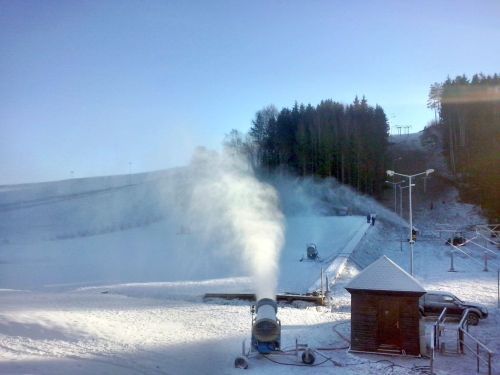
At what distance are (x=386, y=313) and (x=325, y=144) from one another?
5704 centimetres

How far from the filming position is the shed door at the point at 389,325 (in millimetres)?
16141

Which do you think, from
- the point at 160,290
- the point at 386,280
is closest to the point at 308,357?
the point at 386,280

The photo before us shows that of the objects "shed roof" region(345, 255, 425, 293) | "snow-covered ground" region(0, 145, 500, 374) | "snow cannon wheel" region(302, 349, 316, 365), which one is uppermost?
"shed roof" region(345, 255, 425, 293)

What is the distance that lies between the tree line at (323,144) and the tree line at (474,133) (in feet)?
38.3

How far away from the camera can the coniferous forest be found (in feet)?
237

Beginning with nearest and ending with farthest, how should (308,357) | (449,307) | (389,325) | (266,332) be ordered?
(308,357) < (266,332) < (389,325) < (449,307)

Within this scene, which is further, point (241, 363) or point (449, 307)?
point (449, 307)

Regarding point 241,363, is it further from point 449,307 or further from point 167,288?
point 167,288

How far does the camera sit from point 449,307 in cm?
2089

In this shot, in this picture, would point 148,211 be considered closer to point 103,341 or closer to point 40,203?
point 40,203

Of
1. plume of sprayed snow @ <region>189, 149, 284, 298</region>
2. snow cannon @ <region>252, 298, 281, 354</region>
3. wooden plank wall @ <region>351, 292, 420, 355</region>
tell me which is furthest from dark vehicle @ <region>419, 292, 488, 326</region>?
plume of sprayed snow @ <region>189, 149, 284, 298</region>

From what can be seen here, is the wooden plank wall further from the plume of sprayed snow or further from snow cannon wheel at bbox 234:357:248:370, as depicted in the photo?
the plume of sprayed snow

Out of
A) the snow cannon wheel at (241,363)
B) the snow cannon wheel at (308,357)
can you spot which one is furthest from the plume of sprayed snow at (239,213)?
the snow cannon wheel at (241,363)

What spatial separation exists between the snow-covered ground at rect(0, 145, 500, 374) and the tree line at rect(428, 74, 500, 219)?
5379mm
